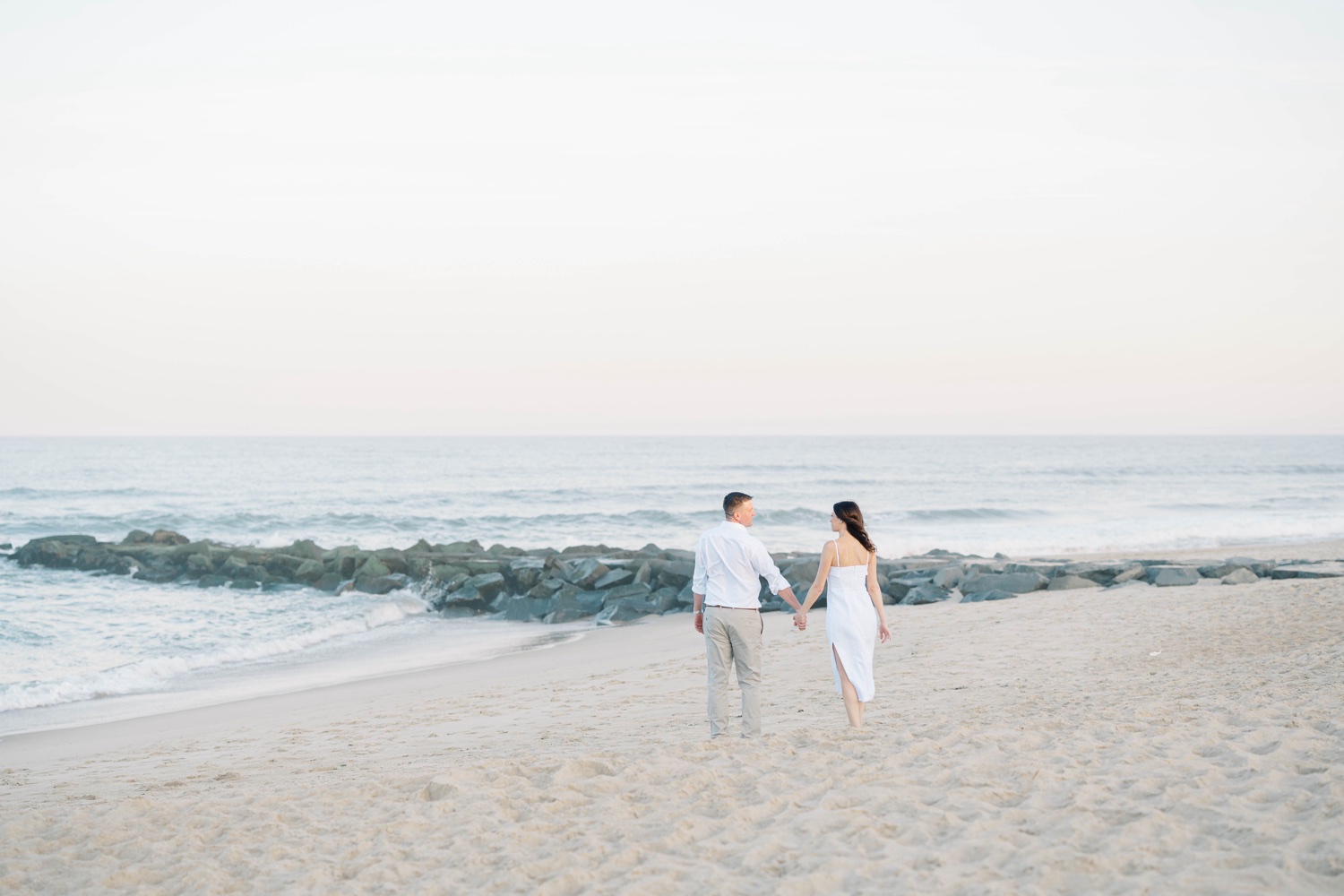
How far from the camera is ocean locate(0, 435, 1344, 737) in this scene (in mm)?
14633

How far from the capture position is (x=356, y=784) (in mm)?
6645

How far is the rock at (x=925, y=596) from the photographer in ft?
56.7

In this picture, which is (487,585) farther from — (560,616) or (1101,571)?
(1101,571)

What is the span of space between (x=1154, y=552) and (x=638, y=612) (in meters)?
16.8

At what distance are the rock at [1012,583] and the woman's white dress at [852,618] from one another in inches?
420

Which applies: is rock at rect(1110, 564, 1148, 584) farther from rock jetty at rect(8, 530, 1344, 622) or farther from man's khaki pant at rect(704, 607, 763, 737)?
man's khaki pant at rect(704, 607, 763, 737)

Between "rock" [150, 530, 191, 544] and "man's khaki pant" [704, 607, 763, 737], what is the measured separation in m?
25.9

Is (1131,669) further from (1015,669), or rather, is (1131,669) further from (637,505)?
(637,505)

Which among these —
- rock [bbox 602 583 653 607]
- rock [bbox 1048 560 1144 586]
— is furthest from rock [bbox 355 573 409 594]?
rock [bbox 1048 560 1144 586]

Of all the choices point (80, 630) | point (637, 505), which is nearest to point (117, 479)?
point (637, 505)

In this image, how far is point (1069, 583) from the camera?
17125mm

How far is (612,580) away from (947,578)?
20.8 ft

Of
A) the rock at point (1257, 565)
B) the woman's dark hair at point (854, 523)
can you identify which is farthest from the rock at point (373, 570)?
the rock at point (1257, 565)

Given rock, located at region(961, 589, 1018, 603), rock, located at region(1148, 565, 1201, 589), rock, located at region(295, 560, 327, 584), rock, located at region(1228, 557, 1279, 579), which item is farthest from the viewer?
rock, located at region(295, 560, 327, 584)
